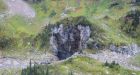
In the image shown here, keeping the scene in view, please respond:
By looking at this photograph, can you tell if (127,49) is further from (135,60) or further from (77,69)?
(77,69)

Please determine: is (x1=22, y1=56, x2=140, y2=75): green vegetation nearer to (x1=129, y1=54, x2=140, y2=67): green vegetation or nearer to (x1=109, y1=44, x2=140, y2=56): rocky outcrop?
(x1=129, y1=54, x2=140, y2=67): green vegetation

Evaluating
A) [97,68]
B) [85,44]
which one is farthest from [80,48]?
[97,68]

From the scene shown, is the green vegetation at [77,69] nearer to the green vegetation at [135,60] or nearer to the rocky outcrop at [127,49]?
the green vegetation at [135,60]

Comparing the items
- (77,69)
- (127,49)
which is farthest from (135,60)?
(77,69)

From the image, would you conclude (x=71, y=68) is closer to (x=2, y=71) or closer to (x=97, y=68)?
(x=97, y=68)

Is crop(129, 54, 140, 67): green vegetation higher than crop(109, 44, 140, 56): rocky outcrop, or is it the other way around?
crop(109, 44, 140, 56): rocky outcrop

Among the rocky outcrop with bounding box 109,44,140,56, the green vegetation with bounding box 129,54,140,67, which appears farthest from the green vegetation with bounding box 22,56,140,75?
the rocky outcrop with bounding box 109,44,140,56

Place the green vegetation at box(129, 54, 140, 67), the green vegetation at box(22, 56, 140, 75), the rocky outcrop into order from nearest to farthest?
the green vegetation at box(22, 56, 140, 75) → the green vegetation at box(129, 54, 140, 67) → the rocky outcrop

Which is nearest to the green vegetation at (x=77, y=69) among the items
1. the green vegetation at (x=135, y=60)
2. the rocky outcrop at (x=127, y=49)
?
the green vegetation at (x=135, y=60)
